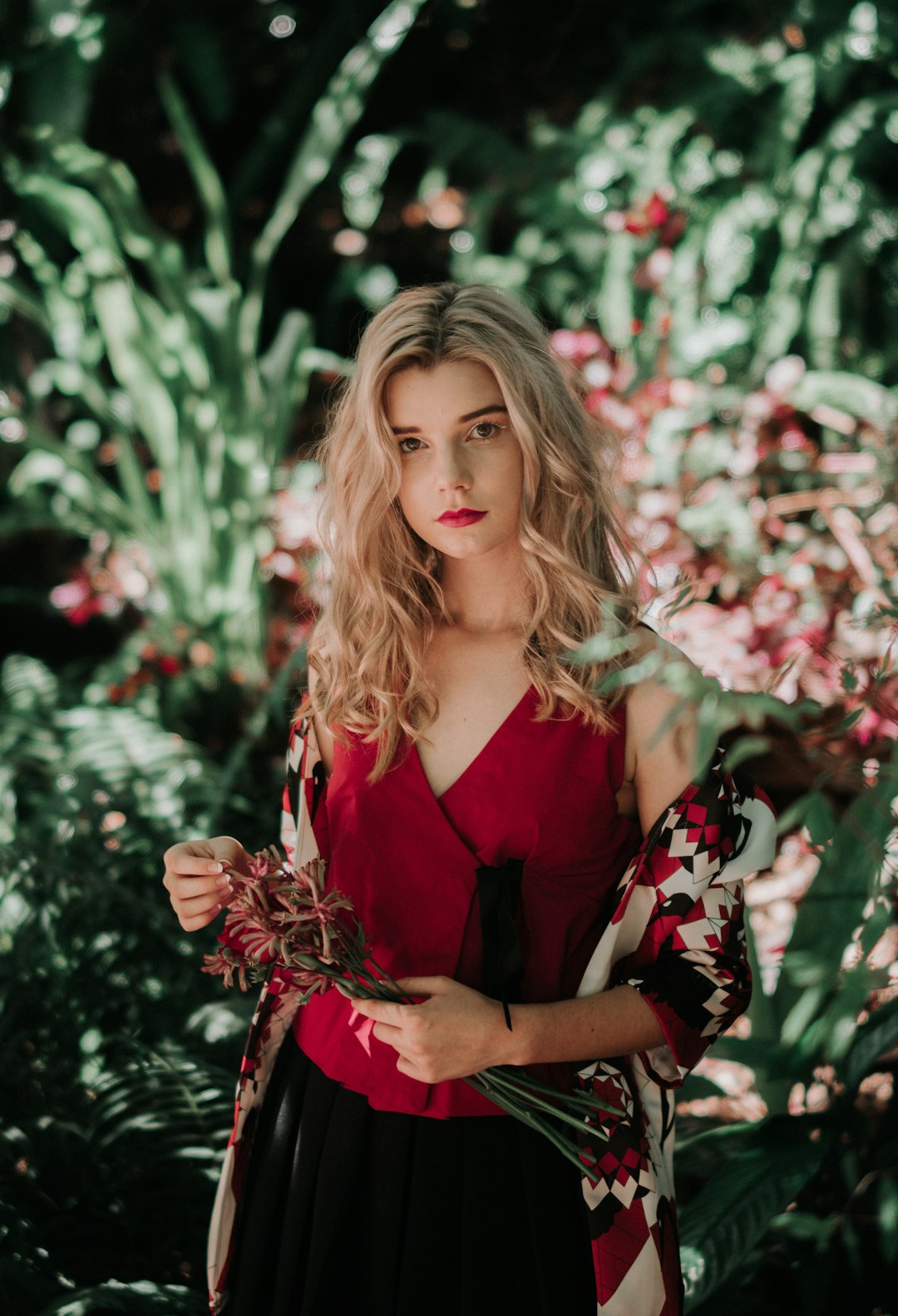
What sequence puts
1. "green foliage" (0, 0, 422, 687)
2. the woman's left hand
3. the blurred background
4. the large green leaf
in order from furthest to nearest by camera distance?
"green foliage" (0, 0, 422, 687) < the blurred background < the large green leaf < the woman's left hand

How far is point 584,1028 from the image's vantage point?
106 cm

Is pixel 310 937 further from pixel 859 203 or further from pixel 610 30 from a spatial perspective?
pixel 610 30

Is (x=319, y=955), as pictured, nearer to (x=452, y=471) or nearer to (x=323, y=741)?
(x=323, y=741)

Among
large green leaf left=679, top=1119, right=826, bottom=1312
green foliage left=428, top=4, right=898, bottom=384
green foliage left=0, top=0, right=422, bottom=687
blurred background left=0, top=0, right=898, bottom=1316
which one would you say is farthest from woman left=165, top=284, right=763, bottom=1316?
green foliage left=428, top=4, right=898, bottom=384

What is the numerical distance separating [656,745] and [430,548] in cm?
40

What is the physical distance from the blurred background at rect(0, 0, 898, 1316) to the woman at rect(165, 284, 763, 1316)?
1.67 ft

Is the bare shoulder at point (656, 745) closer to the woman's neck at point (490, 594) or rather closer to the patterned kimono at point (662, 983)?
the patterned kimono at point (662, 983)

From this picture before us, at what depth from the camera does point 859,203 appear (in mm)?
2814

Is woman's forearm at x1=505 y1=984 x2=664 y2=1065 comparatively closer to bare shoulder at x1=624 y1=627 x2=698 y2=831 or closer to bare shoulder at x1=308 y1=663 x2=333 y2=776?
bare shoulder at x1=624 y1=627 x2=698 y2=831

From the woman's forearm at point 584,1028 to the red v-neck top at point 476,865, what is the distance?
0.06 metres

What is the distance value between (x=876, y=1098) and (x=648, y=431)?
1690 millimetres

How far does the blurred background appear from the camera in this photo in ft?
5.60

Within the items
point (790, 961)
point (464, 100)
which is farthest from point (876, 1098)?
point (464, 100)

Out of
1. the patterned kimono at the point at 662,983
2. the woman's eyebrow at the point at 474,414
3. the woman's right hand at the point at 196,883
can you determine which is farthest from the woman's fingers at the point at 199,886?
the woman's eyebrow at the point at 474,414
